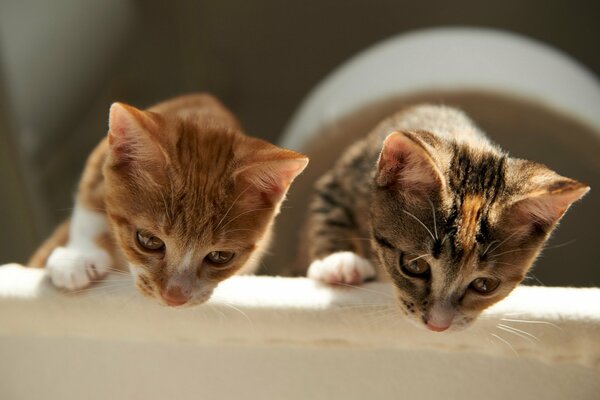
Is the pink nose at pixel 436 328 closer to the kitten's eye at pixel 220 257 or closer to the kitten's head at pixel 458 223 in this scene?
the kitten's head at pixel 458 223

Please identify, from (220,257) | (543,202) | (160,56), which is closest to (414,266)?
(543,202)

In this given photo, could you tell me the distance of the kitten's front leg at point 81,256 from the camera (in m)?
1.17

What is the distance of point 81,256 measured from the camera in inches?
50.5

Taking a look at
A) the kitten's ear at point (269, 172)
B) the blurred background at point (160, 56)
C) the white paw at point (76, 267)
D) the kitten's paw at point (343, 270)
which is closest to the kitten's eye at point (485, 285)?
the kitten's paw at point (343, 270)

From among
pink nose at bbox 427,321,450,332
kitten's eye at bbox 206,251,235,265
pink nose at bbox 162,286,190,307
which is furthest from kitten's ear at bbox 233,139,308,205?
pink nose at bbox 427,321,450,332

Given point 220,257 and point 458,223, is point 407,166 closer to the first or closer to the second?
point 458,223

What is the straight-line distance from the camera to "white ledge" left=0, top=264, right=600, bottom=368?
43.6 inches

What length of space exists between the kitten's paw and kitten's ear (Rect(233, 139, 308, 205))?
0.54 ft

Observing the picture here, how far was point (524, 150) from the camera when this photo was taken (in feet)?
5.71

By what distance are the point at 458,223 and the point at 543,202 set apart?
0.15 meters

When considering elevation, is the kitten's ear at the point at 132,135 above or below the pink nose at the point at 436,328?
above

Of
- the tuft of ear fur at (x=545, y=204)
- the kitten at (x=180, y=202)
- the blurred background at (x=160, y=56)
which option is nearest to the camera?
the tuft of ear fur at (x=545, y=204)

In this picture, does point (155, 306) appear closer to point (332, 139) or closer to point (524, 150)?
point (332, 139)

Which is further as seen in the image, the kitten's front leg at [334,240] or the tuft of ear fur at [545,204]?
the kitten's front leg at [334,240]
